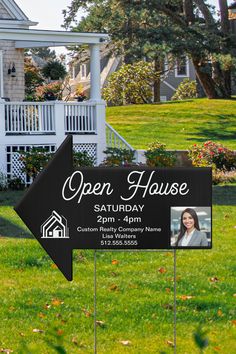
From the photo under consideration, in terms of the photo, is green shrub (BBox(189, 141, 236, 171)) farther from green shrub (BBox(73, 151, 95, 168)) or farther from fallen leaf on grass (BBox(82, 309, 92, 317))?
fallen leaf on grass (BBox(82, 309, 92, 317))

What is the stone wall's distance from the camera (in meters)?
28.5

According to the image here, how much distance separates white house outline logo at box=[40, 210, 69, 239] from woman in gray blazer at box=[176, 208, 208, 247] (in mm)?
835

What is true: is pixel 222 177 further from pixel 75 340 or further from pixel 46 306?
pixel 75 340

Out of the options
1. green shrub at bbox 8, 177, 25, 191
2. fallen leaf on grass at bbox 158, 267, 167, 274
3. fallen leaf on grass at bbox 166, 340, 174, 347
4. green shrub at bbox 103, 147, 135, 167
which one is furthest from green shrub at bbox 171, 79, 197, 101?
fallen leaf on grass at bbox 166, 340, 174, 347

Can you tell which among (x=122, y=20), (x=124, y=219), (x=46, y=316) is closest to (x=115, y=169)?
(x=124, y=219)

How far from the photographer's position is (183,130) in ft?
119

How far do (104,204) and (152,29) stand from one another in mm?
30892

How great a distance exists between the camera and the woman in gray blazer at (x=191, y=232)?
729 centimetres

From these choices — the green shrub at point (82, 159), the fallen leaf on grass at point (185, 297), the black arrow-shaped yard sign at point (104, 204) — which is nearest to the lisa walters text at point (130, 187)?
the black arrow-shaped yard sign at point (104, 204)

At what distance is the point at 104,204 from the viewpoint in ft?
23.9

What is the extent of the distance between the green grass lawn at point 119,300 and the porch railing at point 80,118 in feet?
35.9

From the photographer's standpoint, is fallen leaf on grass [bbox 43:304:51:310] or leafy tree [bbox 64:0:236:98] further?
leafy tree [bbox 64:0:236:98]

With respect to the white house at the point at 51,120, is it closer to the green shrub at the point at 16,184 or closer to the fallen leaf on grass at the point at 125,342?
the green shrub at the point at 16,184

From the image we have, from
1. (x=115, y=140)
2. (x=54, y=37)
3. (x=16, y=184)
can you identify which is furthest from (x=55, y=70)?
(x=16, y=184)
